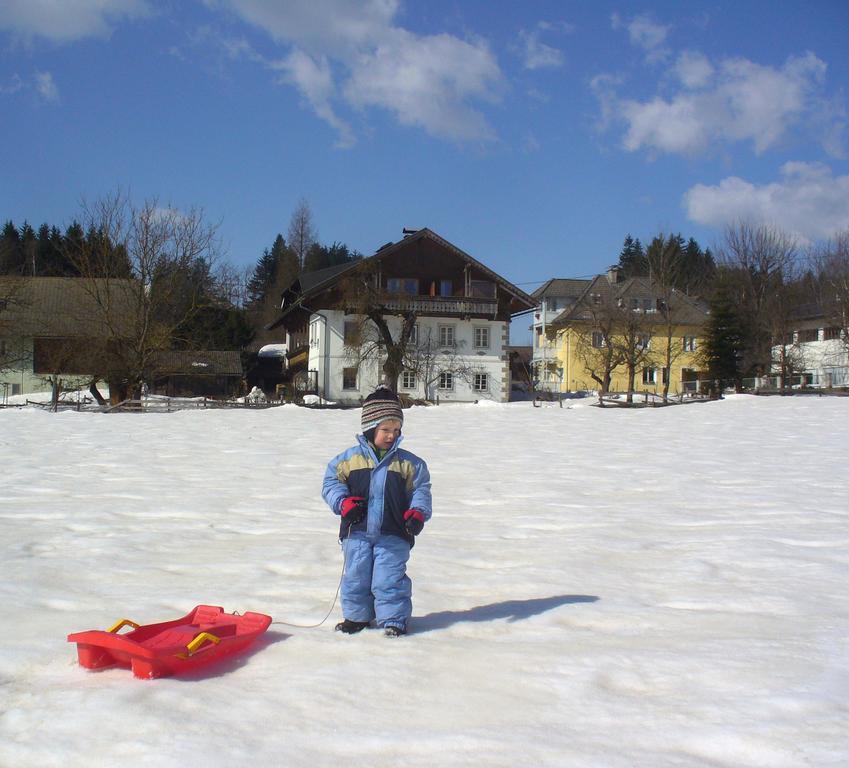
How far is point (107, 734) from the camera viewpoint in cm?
313

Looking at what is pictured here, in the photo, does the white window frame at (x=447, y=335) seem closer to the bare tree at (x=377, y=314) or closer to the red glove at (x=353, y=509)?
the bare tree at (x=377, y=314)

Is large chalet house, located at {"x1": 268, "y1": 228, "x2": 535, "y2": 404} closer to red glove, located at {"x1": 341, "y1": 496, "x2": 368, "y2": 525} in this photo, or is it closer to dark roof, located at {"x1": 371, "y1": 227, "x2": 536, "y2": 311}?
dark roof, located at {"x1": 371, "y1": 227, "x2": 536, "y2": 311}

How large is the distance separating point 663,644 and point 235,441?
48.2ft

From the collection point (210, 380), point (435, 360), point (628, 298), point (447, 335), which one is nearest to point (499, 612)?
point (435, 360)

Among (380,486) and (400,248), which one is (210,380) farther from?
(380,486)

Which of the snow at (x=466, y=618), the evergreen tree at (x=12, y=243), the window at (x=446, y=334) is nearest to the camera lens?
the snow at (x=466, y=618)

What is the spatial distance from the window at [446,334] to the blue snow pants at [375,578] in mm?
46087

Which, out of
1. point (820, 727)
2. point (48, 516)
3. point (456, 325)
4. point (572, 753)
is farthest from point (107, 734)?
point (456, 325)

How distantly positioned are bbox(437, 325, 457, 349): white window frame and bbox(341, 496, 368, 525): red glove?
46.0 metres

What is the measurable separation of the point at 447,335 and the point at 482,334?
2166mm

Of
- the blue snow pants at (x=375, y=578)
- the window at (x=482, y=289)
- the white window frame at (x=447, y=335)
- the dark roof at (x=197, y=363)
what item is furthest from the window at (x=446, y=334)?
the blue snow pants at (x=375, y=578)

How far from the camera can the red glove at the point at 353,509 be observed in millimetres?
4699

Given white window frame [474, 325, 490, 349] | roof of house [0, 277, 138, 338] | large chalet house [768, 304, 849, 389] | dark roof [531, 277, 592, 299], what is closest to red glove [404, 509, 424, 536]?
roof of house [0, 277, 138, 338]

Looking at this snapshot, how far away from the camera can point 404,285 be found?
4988cm
